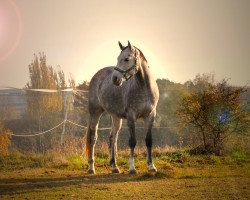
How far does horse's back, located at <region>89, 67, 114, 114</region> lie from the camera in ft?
33.2

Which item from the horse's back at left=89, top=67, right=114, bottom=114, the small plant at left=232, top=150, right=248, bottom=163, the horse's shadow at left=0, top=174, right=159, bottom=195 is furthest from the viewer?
the small plant at left=232, top=150, right=248, bottom=163

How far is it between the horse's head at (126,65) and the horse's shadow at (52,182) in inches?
83.8

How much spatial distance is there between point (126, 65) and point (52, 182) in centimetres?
306

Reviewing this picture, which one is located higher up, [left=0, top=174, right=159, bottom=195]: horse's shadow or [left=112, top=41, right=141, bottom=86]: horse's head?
[left=112, top=41, right=141, bottom=86]: horse's head

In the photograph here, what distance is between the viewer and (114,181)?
7.51 metres

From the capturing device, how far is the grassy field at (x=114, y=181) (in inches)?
239

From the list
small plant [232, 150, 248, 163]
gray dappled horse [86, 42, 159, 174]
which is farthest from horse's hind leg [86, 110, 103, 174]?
small plant [232, 150, 248, 163]

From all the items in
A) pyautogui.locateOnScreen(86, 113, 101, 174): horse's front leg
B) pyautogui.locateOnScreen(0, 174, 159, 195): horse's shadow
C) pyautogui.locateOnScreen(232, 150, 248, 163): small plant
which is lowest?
pyautogui.locateOnScreen(232, 150, 248, 163): small plant

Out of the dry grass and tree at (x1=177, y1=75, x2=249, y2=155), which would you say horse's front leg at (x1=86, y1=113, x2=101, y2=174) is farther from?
tree at (x1=177, y1=75, x2=249, y2=155)

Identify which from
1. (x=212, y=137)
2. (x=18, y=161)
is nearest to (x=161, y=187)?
(x=18, y=161)

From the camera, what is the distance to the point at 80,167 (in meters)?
10.2

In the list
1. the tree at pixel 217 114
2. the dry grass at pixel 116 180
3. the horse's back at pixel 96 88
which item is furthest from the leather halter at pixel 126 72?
the tree at pixel 217 114

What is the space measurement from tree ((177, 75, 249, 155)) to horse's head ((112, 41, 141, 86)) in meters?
6.02

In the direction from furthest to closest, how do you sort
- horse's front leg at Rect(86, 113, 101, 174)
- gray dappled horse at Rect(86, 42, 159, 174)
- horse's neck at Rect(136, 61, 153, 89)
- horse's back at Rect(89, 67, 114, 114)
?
horse's back at Rect(89, 67, 114, 114) < horse's front leg at Rect(86, 113, 101, 174) < horse's neck at Rect(136, 61, 153, 89) < gray dappled horse at Rect(86, 42, 159, 174)
